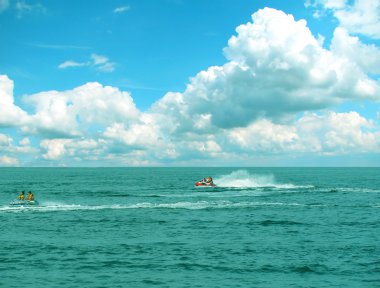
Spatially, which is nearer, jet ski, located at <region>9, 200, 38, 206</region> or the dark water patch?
the dark water patch

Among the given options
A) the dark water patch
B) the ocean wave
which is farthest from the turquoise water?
the ocean wave

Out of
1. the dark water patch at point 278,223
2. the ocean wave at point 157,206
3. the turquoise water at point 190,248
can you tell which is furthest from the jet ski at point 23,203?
the dark water patch at point 278,223

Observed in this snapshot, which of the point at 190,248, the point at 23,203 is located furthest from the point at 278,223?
the point at 23,203

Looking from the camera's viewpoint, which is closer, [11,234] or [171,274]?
[171,274]

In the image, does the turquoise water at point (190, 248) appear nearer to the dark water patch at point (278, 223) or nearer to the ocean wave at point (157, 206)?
the dark water patch at point (278, 223)

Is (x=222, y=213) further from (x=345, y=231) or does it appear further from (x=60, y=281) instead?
(x=60, y=281)

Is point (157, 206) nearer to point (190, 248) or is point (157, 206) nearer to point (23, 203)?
point (23, 203)

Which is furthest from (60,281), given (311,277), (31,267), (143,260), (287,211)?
(287,211)

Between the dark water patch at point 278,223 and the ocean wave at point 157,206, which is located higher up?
the ocean wave at point 157,206

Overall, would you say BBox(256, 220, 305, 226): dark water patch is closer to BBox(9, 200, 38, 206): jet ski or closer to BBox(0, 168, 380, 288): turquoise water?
BBox(0, 168, 380, 288): turquoise water

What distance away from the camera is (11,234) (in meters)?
46.0

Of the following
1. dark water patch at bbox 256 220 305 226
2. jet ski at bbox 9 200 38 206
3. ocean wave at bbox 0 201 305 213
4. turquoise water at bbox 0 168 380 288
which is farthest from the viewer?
jet ski at bbox 9 200 38 206

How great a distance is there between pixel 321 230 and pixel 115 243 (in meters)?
23.1

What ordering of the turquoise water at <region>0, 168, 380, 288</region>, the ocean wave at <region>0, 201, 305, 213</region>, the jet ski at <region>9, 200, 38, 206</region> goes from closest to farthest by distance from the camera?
the turquoise water at <region>0, 168, 380, 288</region>, the ocean wave at <region>0, 201, 305, 213</region>, the jet ski at <region>9, 200, 38, 206</region>
